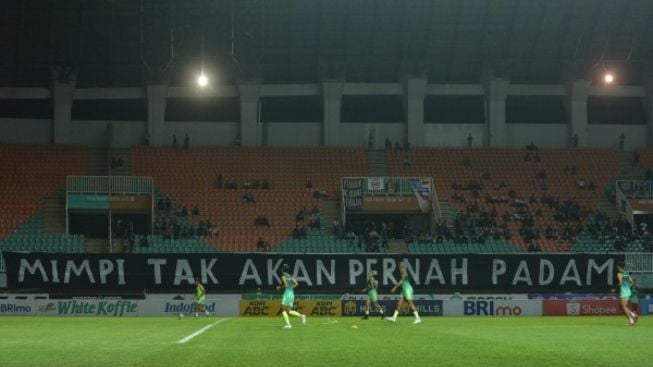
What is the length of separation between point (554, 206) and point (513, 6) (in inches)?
554

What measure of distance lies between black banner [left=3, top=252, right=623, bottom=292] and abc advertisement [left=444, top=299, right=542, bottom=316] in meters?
2.64

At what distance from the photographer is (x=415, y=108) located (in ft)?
208

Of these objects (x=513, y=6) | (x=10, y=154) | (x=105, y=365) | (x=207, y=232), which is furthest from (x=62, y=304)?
(x=513, y=6)

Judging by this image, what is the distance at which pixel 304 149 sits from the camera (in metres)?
61.9

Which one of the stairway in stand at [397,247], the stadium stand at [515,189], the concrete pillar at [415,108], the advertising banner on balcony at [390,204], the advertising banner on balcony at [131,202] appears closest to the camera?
the stairway in stand at [397,247]

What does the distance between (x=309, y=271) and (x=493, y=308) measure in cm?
926

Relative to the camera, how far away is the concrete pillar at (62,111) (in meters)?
61.5

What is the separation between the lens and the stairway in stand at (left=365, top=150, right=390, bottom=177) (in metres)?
60.5

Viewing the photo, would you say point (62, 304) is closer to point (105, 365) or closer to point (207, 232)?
point (207, 232)

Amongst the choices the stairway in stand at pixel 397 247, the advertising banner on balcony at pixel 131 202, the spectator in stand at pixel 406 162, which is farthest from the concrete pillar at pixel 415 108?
the advertising banner on balcony at pixel 131 202

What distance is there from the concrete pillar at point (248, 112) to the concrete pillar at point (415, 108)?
10.6 m

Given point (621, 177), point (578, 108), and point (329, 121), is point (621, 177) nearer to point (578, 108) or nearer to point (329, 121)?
point (578, 108)

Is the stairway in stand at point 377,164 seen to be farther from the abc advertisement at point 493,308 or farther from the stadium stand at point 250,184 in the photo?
the abc advertisement at point 493,308

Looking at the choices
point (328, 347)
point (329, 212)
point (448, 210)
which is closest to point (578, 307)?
point (448, 210)
